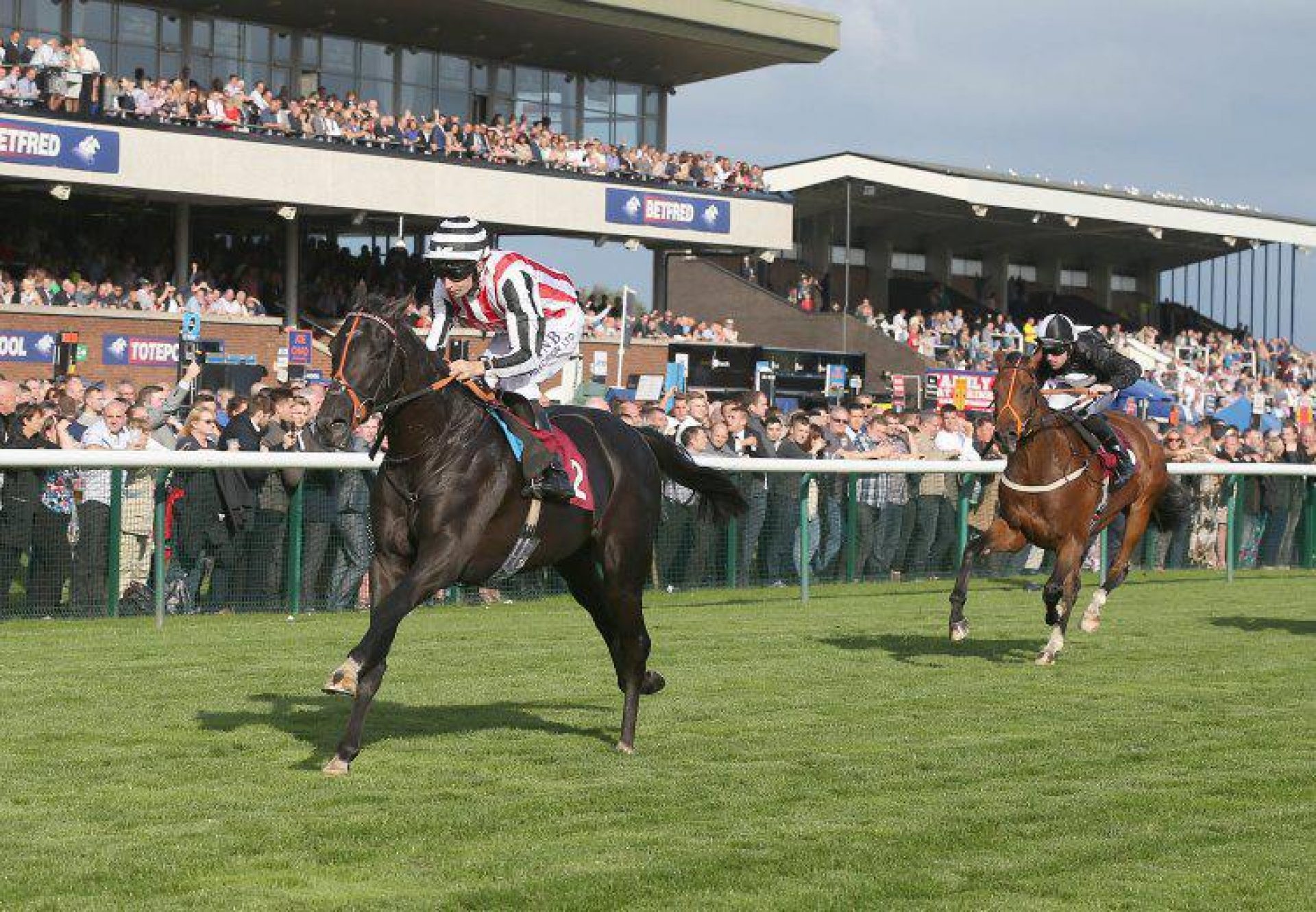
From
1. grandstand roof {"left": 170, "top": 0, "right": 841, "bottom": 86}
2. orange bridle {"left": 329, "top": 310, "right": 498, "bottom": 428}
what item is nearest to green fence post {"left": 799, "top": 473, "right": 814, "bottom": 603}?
orange bridle {"left": 329, "top": 310, "right": 498, "bottom": 428}

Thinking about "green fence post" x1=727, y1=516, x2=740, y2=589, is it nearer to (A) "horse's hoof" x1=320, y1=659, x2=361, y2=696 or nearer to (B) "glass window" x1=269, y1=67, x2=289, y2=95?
(A) "horse's hoof" x1=320, y1=659, x2=361, y2=696

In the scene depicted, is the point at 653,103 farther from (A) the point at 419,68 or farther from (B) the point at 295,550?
(B) the point at 295,550

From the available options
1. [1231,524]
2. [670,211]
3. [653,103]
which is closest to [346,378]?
[1231,524]

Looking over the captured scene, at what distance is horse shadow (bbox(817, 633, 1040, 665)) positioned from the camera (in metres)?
11.3

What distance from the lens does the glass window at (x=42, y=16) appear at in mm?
32875

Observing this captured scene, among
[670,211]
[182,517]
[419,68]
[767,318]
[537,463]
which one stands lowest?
[182,517]

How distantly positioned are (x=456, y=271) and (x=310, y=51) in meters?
31.1

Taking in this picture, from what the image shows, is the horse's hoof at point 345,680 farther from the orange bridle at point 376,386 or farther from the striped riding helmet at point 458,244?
the striped riding helmet at point 458,244

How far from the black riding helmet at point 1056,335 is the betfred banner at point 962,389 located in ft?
67.0

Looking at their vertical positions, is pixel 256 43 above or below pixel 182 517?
above

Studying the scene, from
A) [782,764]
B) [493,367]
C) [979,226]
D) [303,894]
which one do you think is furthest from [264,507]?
[979,226]

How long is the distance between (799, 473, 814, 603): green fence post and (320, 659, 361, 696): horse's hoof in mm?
8038

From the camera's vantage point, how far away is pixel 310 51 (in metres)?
37.2

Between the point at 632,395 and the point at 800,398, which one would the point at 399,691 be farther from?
the point at 800,398
